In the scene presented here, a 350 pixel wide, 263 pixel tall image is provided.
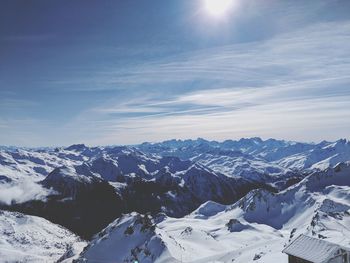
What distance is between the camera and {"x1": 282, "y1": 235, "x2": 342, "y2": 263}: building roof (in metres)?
56.0

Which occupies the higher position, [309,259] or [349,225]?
[309,259]

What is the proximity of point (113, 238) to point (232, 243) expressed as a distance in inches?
2100

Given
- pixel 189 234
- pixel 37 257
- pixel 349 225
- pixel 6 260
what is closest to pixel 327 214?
pixel 349 225

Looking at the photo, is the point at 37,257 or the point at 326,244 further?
the point at 37,257

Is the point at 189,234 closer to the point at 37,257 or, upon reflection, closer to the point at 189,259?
the point at 189,259

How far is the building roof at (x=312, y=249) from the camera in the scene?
5597cm

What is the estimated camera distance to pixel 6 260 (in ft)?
631

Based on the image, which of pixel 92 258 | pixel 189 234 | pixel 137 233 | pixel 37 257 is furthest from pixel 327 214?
pixel 37 257

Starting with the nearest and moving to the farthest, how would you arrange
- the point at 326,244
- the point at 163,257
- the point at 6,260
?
1. the point at 326,244
2. the point at 163,257
3. the point at 6,260

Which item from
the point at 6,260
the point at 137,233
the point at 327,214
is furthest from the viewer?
the point at 6,260

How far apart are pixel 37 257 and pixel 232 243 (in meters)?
106

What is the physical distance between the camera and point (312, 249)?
5847cm

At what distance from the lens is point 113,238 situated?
5920 inches

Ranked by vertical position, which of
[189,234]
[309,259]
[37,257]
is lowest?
[37,257]
